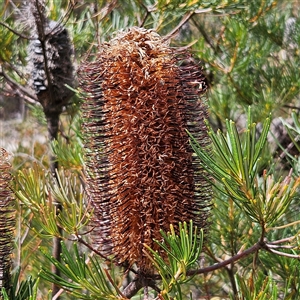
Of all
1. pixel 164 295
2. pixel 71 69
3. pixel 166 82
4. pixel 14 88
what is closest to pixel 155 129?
pixel 166 82

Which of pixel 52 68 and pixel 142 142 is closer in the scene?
pixel 142 142

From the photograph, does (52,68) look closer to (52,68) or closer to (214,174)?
(52,68)

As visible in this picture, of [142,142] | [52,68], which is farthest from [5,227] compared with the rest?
[52,68]

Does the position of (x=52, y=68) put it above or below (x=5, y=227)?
above

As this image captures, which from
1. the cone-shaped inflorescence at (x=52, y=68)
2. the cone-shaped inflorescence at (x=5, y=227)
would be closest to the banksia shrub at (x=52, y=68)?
the cone-shaped inflorescence at (x=52, y=68)

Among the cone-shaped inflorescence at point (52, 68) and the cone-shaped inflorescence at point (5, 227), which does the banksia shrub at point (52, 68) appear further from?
the cone-shaped inflorescence at point (5, 227)

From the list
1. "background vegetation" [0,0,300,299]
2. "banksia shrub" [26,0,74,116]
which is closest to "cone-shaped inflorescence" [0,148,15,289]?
"background vegetation" [0,0,300,299]
